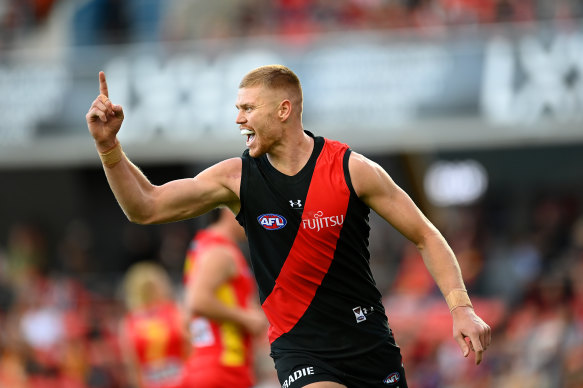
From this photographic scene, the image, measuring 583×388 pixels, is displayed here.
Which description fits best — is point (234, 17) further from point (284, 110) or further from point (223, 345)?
point (284, 110)

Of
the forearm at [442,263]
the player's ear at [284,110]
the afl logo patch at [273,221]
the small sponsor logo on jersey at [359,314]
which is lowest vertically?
the small sponsor logo on jersey at [359,314]

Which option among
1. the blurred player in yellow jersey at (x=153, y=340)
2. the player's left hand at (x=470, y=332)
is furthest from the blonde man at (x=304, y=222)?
the blurred player in yellow jersey at (x=153, y=340)

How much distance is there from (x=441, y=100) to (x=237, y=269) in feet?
29.1

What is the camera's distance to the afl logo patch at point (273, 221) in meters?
5.57

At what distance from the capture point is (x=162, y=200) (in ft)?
18.0

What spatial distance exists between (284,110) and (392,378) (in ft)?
5.27

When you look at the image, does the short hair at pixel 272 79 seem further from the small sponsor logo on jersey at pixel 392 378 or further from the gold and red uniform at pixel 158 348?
the gold and red uniform at pixel 158 348

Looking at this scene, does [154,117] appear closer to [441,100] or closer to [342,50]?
[342,50]

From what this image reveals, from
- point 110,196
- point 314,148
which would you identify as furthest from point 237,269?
point 110,196

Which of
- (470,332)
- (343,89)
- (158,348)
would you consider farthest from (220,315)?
(343,89)

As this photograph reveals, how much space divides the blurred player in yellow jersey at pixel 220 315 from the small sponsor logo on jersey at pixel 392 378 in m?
1.94

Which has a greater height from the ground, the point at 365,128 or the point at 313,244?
the point at 365,128

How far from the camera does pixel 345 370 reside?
5.56m

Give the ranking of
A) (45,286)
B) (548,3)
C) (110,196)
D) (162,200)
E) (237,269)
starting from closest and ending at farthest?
(162,200), (237,269), (548,3), (45,286), (110,196)
